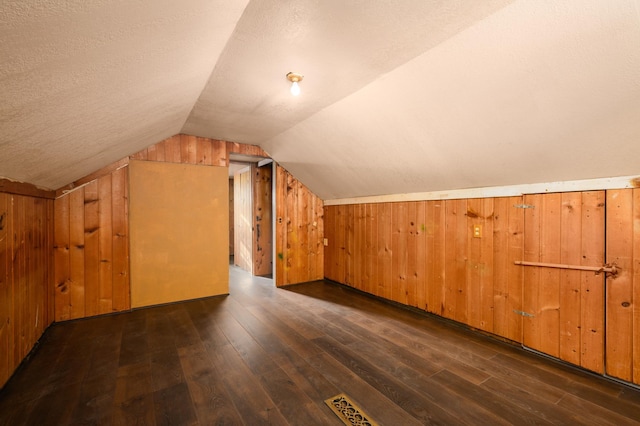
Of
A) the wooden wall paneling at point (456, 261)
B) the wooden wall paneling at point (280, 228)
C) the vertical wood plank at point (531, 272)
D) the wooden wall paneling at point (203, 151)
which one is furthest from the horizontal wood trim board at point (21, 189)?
the vertical wood plank at point (531, 272)

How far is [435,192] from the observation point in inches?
124

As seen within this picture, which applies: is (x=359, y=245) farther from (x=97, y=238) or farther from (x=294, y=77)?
(x=97, y=238)

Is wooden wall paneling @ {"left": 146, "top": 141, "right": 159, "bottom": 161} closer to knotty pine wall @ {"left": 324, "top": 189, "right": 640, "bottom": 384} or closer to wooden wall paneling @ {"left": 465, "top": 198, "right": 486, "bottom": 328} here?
knotty pine wall @ {"left": 324, "top": 189, "right": 640, "bottom": 384}

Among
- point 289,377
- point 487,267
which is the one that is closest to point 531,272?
point 487,267

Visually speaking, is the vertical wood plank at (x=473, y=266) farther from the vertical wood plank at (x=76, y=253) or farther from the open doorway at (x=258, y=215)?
the vertical wood plank at (x=76, y=253)

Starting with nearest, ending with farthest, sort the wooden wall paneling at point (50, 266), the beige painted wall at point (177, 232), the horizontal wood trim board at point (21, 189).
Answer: the horizontal wood trim board at point (21, 189)
the wooden wall paneling at point (50, 266)
the beige painted wall at point (177, 232)

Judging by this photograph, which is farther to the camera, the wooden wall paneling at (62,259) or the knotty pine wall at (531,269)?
the wooden wall paneling at (62,259)

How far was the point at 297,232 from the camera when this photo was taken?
15.5ft

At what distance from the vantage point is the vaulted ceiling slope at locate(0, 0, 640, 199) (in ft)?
3.39

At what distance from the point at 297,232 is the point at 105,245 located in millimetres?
2586

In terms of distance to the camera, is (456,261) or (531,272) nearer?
(531,272)

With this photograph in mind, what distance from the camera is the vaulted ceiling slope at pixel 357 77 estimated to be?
1034 millimetres

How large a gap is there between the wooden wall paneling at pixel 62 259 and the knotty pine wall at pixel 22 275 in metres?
0.11

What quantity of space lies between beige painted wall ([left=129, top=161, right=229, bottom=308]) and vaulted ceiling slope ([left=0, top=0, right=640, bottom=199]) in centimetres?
87
